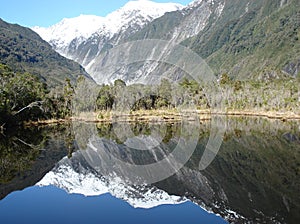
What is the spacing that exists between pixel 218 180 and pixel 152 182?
3.42 m

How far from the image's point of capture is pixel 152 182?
702 inches

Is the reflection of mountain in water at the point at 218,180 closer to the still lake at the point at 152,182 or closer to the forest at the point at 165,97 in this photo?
the still lake at the point at 152,182

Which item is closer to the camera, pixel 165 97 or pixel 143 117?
pixel 143 117

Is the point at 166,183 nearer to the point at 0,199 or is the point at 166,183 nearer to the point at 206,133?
the point at 0,199

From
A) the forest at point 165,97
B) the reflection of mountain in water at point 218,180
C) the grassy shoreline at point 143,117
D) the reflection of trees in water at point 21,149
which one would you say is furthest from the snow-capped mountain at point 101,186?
the grassy shoreline at point 143,117

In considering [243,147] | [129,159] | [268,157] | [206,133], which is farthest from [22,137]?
[268,157]

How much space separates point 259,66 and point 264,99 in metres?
105

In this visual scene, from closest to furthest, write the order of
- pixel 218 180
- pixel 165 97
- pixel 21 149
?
pixel 218 180 < pixel 21 149 < pixel 165 97

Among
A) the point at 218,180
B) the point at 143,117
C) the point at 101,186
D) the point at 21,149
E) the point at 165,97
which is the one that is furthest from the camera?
the point at 165,97

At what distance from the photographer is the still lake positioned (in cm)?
1326

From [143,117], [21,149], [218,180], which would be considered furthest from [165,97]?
[218,180]

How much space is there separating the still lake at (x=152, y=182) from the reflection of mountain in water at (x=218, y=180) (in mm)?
36

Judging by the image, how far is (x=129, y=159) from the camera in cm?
2455

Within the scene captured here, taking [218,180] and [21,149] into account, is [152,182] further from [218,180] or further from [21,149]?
[21,149]
